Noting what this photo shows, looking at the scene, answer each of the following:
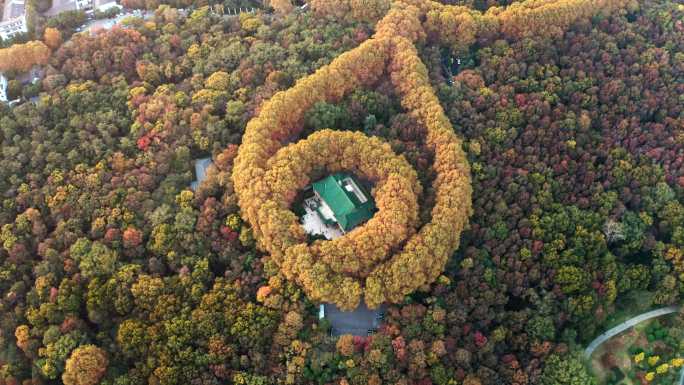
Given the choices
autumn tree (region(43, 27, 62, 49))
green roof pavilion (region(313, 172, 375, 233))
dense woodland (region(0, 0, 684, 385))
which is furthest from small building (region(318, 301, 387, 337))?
autumn tree (region(43, 27, 62, 49))

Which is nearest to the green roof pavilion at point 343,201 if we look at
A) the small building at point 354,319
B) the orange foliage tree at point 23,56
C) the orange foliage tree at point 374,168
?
the orange foliage tree at point 374,168

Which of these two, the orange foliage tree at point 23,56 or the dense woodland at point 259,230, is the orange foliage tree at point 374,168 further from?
the orange foliage tree at point 23,56

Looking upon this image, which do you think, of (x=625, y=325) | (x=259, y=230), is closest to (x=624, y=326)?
(x=625, y=325)

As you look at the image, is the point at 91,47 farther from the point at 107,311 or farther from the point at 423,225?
the point at 423,225

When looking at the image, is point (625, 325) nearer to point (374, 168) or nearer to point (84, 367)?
point (374, 168)

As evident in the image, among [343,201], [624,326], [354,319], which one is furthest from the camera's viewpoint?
[343,201]
